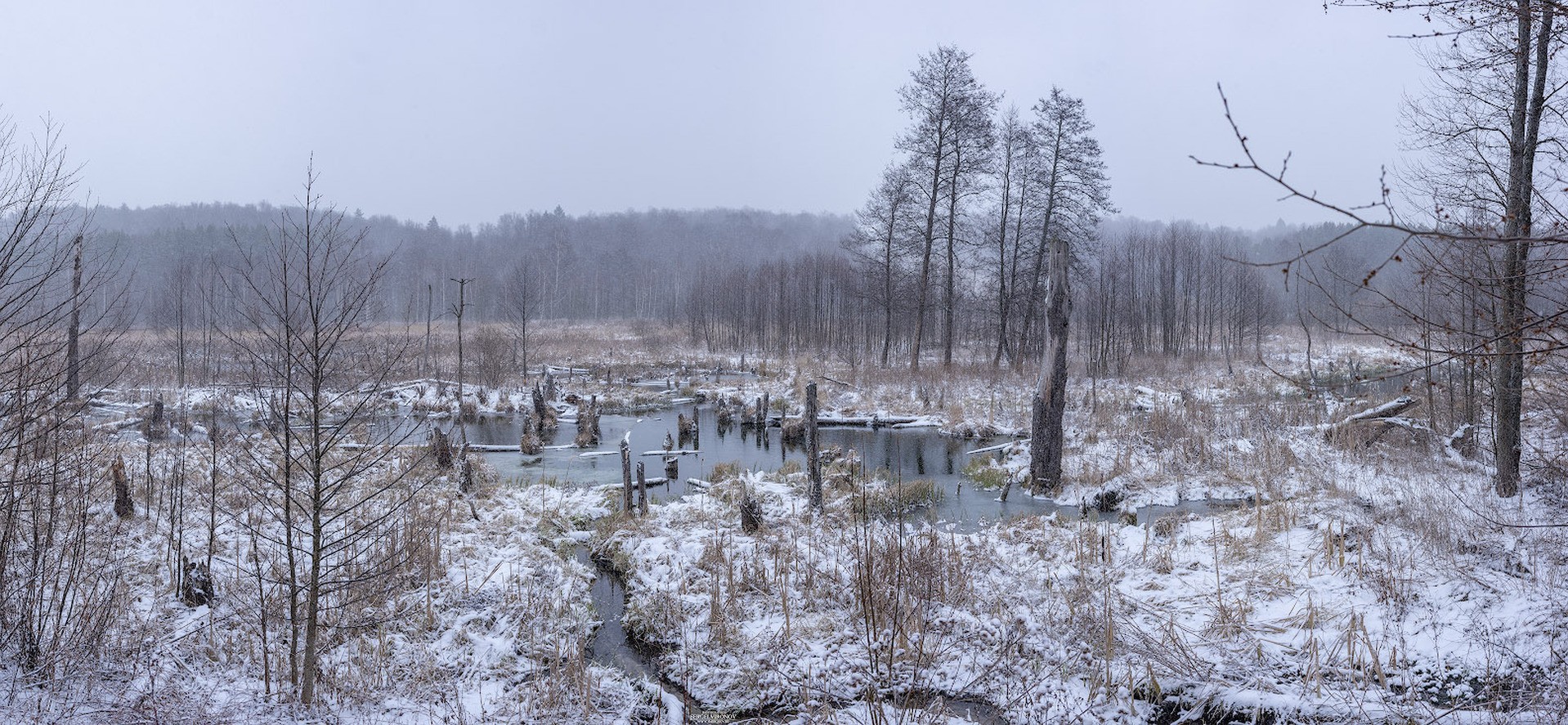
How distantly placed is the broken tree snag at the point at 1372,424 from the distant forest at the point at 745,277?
1660 millimetres

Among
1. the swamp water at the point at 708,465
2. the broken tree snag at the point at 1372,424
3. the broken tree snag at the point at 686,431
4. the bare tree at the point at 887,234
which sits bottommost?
the swamp water at the point at 708,465

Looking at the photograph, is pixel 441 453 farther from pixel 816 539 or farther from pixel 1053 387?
pixel 1053 387

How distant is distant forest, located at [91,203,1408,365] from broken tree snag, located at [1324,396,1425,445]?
5.45 ft

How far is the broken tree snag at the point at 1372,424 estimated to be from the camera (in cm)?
1124

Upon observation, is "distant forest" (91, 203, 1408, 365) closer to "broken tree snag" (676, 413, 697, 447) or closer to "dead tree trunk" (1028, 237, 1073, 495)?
"dead tree trunk" (1028, 237, 1073, 495)

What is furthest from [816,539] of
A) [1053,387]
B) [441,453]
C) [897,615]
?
[441,453]

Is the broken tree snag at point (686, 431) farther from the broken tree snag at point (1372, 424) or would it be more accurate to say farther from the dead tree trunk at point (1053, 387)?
the broken tree snag at point (1372, 424)

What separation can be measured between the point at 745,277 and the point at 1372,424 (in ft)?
125

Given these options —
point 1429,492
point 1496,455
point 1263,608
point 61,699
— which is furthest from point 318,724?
point 1496,455

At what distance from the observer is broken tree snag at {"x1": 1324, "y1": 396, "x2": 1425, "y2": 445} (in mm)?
11242

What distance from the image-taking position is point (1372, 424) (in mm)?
11711

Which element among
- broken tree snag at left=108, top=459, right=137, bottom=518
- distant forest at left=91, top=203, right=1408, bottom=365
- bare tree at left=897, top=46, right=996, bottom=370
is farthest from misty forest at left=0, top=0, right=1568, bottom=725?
bare tree at left=897, top=46, right=996, bottom=370

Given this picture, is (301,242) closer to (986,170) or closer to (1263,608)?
(1263,608)

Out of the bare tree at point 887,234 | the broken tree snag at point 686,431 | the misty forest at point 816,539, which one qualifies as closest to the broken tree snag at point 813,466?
the misty forest at point 816,539
